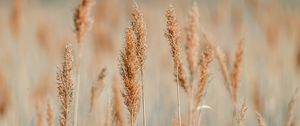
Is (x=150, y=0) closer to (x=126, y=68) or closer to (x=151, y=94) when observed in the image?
(x=151, y=94)

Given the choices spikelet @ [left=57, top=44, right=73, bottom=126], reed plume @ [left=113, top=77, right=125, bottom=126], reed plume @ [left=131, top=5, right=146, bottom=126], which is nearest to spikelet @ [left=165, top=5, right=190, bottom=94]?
reed plume @ [left=131, top=5, right=146, bottom=126]

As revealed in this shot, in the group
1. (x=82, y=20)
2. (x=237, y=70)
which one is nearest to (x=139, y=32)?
(x=82, y=20)

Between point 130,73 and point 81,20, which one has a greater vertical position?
point 81,20

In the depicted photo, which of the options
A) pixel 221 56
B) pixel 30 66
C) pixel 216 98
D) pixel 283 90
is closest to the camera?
pixel 221 56

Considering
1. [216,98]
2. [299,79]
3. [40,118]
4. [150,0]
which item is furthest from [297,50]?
[150,0]

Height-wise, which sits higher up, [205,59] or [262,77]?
[262,77]

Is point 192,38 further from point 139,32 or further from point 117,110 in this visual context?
point 117,110
